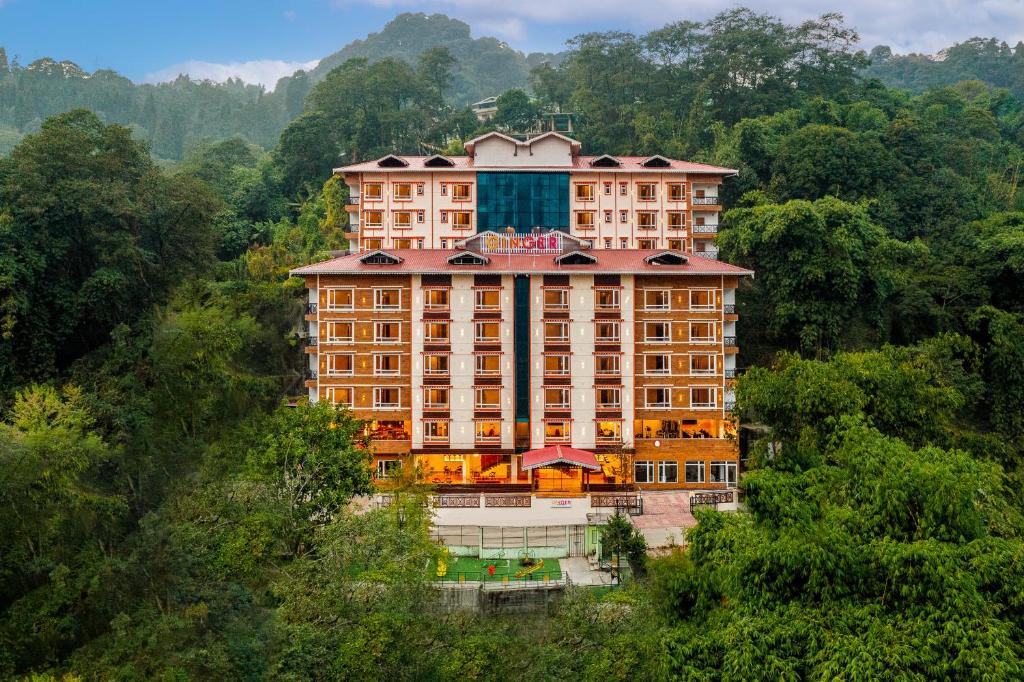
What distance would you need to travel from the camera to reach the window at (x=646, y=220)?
1801 inches

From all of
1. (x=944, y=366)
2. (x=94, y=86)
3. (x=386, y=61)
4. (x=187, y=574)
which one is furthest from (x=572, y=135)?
(x=94, y=86)

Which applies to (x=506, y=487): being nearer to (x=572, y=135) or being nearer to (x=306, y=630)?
(x=306, y=630)

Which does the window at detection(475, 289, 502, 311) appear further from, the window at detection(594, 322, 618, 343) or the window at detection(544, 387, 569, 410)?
the window at detection(594, 322, 618, 343)

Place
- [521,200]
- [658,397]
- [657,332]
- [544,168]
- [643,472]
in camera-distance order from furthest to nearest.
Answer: [521,200], [544,168], [657,332], [658,397], [643,472]

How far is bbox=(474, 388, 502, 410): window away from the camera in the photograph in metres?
39.0

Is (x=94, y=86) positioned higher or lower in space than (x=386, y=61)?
higher

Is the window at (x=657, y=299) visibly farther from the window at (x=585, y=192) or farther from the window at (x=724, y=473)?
the window at (x=585, y=192)

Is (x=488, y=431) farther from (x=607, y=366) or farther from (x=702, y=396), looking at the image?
(x=702, y=396)

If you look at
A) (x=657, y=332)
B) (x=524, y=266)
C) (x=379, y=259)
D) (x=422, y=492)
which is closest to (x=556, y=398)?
(x=657, y=332)

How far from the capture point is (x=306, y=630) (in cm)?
1891

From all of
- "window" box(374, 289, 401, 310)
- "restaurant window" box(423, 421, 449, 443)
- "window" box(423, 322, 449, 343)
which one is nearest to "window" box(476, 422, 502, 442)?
"restaurant window" box(423, 421, 449, 443)

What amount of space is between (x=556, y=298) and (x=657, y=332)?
562 cm

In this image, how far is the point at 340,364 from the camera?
129ft

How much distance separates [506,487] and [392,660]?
786 inches
